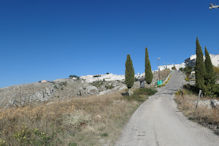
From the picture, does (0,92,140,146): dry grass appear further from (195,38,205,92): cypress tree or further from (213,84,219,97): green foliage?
(213,84,219,97): green foliage

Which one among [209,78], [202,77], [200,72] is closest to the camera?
[202,77]

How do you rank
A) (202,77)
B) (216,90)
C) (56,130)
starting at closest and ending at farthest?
(56,130), (216,90), (202,77)

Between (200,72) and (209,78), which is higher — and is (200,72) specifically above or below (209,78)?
above

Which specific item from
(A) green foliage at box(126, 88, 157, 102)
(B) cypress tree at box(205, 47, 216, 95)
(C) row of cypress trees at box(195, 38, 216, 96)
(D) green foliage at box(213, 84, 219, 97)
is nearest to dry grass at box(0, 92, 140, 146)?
(A) green foliage at box(126, 88, 157, 102)

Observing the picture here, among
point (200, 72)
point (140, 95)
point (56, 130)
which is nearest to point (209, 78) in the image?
point (200, 72)

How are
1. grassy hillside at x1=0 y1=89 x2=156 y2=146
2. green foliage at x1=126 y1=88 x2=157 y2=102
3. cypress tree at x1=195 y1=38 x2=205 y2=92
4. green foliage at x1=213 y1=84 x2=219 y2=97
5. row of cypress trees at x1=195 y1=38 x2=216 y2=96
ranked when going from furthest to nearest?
1. cypress tree at x1=195 y1=38 x2=205 y2=92
2. row of cypress trees at x1=195 y1=38 x2=216 y2=96
3. green foliage at x1=213 y1=84 x2=219 y2=97
4. green foliage at x1=126 y1=88 x2=157 y2=102
5. grassy hillside at x1=0 y1=89 x2=156 y2=146

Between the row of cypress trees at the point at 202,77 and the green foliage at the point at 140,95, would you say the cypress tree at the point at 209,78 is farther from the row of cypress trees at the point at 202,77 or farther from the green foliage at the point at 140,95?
the green foliage at the point at 140,95

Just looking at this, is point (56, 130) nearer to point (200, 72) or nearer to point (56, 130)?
point (56, 130)

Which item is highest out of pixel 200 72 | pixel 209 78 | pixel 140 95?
pixel 200 72

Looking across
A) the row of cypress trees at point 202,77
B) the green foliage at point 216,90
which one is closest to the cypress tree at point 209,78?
the row of cypress trees at point 202,77

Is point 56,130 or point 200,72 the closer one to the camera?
point 56,130

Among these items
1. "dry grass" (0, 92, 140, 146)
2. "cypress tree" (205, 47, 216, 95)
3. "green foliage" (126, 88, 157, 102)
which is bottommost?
"green foliage" (126, 88, 157, 102)

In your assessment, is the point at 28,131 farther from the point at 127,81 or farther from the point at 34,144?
the point at 127,81

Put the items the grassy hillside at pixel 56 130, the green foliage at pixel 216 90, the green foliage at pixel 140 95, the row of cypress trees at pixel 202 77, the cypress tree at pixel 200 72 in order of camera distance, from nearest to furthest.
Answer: the grassy hillside at pixel 56 130 < the green foliage at pixel 140 95 < the green foliage at pixel 216 90 < the row of cypress trees at pixel 202 77 < the cypress tree at pixel 200 72
